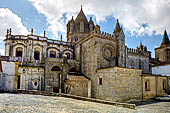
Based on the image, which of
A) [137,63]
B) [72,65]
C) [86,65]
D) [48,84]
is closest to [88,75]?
[86,65]

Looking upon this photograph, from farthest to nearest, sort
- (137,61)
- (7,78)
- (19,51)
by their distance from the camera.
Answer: (137,61) < (19,51) < (7,78)

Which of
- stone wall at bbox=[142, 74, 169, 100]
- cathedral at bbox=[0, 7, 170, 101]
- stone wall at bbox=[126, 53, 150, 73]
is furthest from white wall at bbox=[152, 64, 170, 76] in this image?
stone wall at bbox=[142, 74, 169, 100]

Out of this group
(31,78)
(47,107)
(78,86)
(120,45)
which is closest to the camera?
(47,107)

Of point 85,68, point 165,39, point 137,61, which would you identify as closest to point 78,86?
point 85,68

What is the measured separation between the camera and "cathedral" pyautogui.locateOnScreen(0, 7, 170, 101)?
55.5 ft

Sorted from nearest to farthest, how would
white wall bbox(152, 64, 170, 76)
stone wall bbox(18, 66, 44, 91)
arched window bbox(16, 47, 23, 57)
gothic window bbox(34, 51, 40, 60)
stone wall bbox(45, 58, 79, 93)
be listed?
stone wall bbox(18, 66, 44, 91), stone wall bbox(45, 58, 79, 93), arched window bbox(16, 47, 23, 57), gothic window bbox(34, 51, 40, 60), white wall bbox(152, 64, 170, 76)

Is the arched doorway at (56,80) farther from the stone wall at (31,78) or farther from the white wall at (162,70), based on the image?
the white wall at (162,70)

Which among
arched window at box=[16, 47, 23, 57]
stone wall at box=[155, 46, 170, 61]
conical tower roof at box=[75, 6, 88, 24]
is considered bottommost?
arched window at box=[16, 47, 23, 57]

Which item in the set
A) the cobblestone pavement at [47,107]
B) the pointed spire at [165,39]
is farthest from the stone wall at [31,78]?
the pointed spire at [165,39]

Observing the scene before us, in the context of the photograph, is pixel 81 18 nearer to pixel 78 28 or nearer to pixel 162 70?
pixel 78 28

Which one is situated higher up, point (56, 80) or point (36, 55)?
point (36, 55)

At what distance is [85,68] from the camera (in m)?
22.1

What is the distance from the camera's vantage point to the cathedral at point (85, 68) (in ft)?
55.5

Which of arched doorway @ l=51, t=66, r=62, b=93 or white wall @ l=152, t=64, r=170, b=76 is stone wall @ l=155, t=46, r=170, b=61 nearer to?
white wall @ l=152, t=64, r=170, b=76
